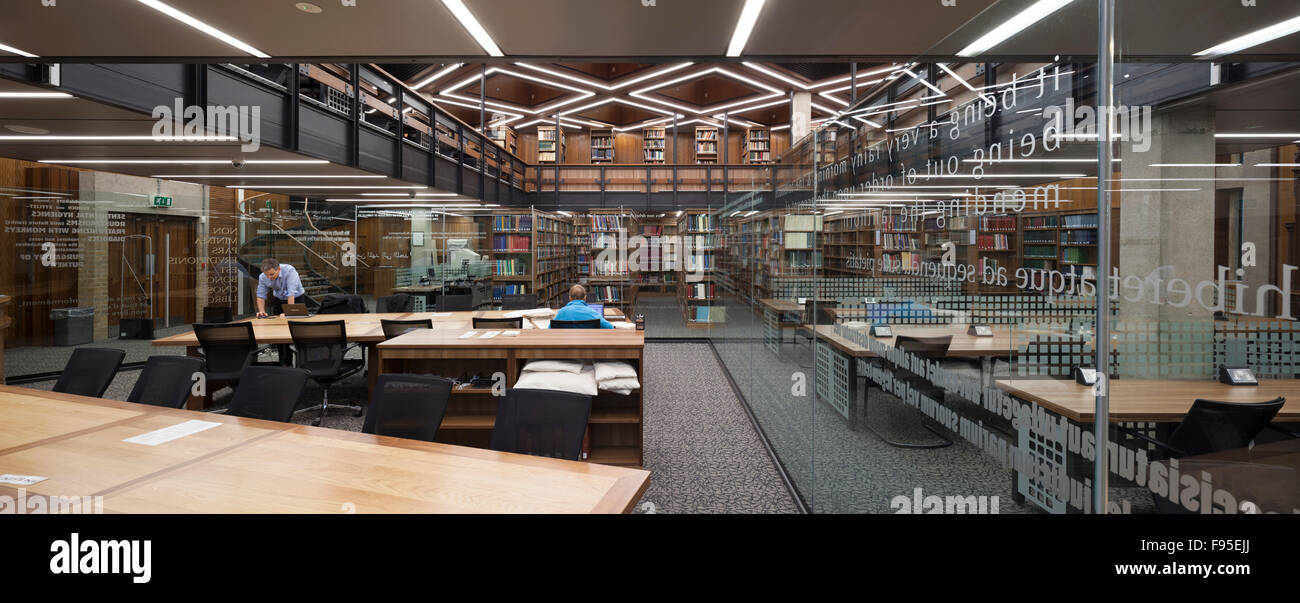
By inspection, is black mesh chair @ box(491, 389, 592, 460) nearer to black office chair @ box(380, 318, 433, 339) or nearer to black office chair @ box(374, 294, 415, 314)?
black office chair @ box(380, 318, 433, 339)

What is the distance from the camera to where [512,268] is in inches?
383

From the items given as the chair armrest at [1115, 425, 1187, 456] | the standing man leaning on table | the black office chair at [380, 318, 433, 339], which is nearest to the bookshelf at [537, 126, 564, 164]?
the standing man leaning on table

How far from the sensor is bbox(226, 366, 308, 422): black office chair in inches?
120

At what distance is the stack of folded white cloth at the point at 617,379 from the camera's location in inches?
157

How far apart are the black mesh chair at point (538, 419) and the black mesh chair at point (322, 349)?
3.53m

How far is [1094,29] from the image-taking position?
1.65 metres

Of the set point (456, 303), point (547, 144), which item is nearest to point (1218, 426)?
point (456, 303)

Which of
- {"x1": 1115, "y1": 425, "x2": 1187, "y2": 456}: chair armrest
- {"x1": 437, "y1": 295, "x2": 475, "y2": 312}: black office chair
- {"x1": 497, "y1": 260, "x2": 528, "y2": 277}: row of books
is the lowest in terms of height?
{"x1": 1115, "y1": 425, "x2": 1187, "y2": 456}: chair armrest

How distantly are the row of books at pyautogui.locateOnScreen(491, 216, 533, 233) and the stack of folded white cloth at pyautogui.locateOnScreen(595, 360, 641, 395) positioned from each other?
614 cm

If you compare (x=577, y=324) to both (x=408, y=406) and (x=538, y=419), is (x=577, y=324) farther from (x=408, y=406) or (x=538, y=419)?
(x=538, y=419)

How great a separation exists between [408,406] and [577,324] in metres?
2.39

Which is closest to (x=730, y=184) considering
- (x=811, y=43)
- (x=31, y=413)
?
(x=811, y=43)

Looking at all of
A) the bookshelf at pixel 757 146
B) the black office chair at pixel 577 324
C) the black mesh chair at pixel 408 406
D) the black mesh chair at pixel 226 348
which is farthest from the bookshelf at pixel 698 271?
the bookshelf at pixel 757 146
